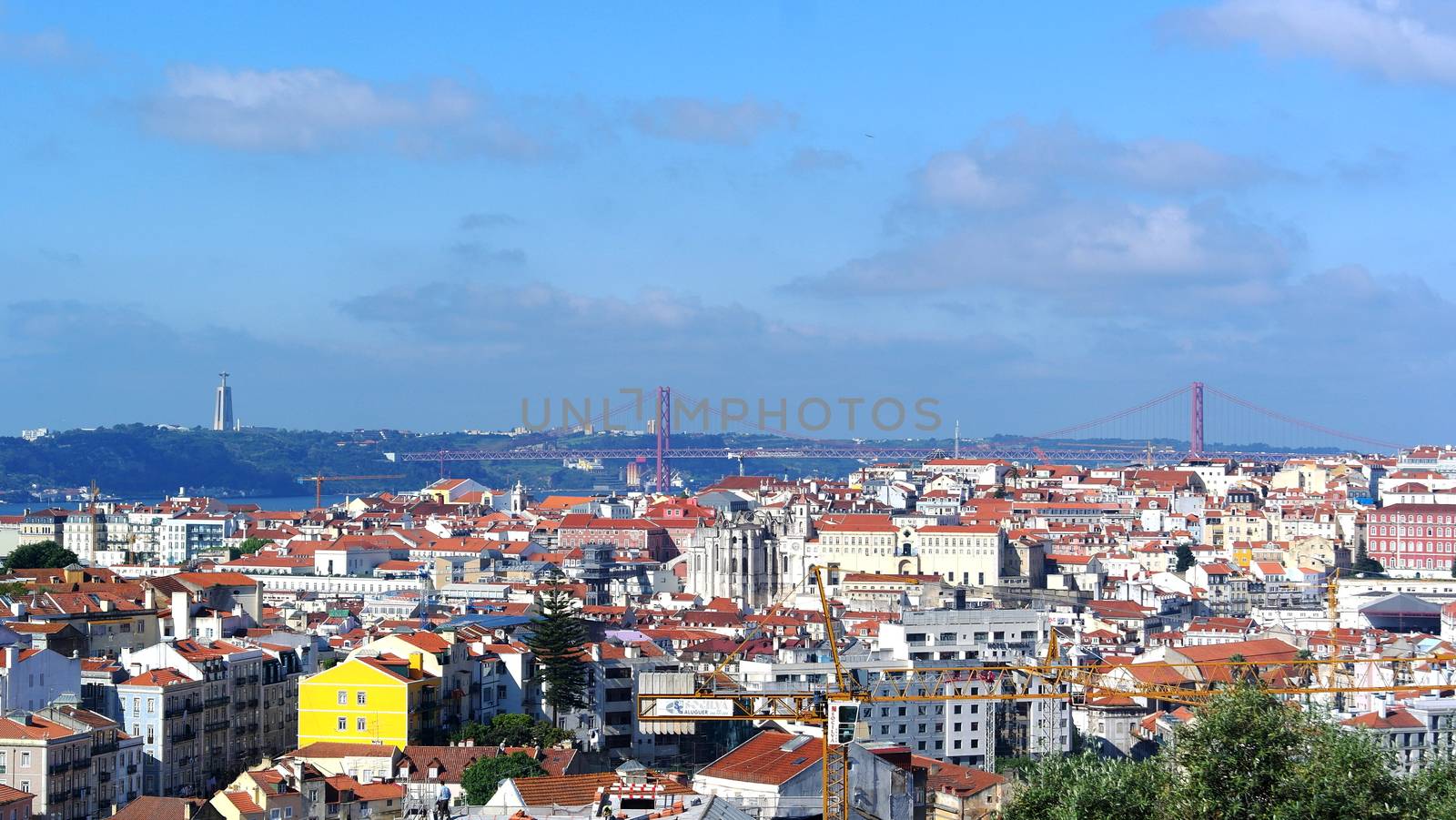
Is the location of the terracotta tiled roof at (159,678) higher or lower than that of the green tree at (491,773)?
higher

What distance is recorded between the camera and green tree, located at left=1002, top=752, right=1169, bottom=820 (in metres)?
16.7

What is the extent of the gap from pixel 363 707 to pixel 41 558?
26.3 metres

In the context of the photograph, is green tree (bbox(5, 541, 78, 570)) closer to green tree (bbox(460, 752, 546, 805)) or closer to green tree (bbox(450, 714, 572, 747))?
green tree (bbox(450, 714, 572, 747))

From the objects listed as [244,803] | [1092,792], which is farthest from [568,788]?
[1092,792]

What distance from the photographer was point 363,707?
2869cm

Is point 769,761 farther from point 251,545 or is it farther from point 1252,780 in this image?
point 251,545

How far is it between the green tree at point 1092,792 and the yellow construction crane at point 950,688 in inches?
148

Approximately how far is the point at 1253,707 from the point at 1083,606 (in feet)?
133

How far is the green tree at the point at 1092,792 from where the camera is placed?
16734 millimetres

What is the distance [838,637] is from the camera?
4162 centimetres

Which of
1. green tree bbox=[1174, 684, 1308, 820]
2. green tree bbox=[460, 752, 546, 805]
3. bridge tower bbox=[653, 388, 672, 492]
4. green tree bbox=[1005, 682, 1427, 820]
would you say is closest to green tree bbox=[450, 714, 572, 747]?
green tree bbox=[460, 752, 546, 805]

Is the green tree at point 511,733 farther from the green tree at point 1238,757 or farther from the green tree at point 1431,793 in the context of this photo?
the green tree at point 1431,793

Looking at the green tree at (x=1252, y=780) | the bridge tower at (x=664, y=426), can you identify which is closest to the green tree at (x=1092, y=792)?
the green tree at (x=1252, y=780)

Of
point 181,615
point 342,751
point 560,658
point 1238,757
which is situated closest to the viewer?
point 1238,757
